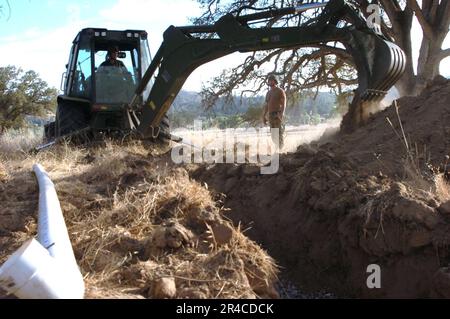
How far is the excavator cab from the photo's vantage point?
1046cm

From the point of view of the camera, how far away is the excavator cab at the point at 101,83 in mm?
10461

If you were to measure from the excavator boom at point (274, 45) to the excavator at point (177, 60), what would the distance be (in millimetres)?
13

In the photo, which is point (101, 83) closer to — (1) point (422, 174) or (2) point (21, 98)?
(1) point (422, 174)

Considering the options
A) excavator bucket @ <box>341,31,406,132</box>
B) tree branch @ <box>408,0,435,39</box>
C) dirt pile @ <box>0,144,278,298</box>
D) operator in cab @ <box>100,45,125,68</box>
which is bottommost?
dirt pile @ <box>0,144,278,298</box>

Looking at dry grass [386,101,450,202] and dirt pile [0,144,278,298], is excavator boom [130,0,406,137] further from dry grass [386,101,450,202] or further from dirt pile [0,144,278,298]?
dirt pile [0,144,278,298]

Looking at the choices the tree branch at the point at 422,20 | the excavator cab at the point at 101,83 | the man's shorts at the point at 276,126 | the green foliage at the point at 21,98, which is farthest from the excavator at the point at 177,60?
the green foliage at the point at 21,98

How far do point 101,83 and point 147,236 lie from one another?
267 inches

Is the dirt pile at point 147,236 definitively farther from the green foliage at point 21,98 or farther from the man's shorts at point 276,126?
the green foliage at point 21,98

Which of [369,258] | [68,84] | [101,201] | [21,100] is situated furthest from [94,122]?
[21,100]

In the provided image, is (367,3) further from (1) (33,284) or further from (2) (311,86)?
(1) (33,284)

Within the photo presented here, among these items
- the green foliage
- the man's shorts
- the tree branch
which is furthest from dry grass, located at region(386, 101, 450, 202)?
the green foliage

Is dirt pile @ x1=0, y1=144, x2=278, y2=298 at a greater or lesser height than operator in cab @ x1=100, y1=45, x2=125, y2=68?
lesser

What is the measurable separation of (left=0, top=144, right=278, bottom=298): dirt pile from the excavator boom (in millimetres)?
2158

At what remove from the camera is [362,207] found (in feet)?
15.9
